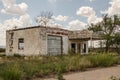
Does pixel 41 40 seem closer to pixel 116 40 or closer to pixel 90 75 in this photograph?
pixel 90 75

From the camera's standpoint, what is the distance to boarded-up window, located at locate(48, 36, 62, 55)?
2906 centimetres

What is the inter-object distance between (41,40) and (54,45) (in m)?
2.62

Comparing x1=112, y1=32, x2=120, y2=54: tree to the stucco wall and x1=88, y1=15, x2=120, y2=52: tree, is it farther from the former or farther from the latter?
the stucco wall

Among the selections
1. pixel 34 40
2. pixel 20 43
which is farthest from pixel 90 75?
pixel 20 43

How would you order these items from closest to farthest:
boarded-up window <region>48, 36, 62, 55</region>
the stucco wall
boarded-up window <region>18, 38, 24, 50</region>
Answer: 1. the stucco wall
2. boarded-up window <region>48, 36, 62, 55</region>
3. boarded-up window <region>18, 38, 24, 50</region>

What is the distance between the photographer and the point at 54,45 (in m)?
29.8

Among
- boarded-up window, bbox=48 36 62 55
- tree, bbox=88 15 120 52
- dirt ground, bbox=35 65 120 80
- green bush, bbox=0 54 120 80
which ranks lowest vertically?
dirt ground, bbox=35 65 120 80

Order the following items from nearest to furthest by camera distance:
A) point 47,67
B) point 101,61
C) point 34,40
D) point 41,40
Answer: point 47,67 < point 101,61 < point 41,40 < point 34,40

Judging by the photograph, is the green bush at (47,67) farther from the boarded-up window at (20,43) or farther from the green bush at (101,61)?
the boarded-up window at (20,43)

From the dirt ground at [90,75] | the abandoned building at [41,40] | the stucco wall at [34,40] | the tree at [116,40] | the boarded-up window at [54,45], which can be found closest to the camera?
the dirt ground at [90,75]

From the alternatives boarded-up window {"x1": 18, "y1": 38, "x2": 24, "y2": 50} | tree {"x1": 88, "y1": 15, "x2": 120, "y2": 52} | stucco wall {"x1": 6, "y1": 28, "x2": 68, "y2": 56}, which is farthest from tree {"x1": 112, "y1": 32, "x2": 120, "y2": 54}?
boarded-up window {"x1": 18, "y1": 38, "x2": 24, "y2": 50}

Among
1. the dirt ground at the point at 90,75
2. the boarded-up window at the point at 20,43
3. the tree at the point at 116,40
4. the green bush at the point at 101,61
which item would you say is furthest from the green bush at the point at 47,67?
the tree at the point at 116,40

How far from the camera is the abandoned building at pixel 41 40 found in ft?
91.5

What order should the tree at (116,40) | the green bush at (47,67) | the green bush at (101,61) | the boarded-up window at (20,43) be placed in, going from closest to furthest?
the green bush at (47,67), the green bush at (101,61), the boarded-up window at (20,43), the tree at (116,40)
